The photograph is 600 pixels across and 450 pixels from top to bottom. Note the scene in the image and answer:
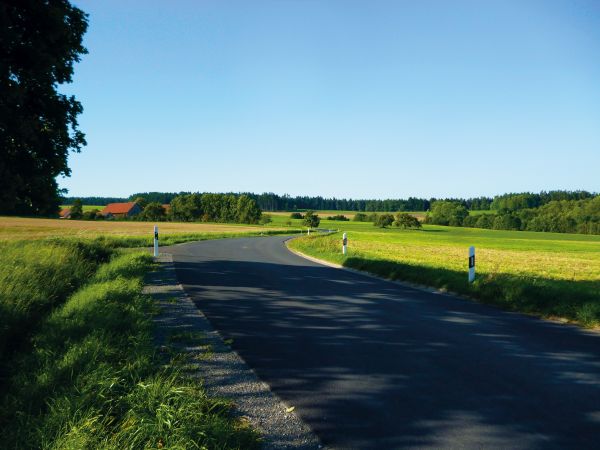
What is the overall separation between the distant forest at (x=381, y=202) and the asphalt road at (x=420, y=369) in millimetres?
119551

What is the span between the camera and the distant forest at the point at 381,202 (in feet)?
411

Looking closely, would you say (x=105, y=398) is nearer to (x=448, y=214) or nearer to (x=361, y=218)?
(x=448, y=214)

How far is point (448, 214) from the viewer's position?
371ft

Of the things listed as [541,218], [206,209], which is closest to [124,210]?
[206,209]

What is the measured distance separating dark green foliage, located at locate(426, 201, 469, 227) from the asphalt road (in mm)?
107220

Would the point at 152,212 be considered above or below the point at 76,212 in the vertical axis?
above

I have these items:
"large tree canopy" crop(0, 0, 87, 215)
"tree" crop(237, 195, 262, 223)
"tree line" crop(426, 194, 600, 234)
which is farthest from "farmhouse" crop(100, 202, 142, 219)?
"large tree canopy" crop(0, 0, 87, 215)

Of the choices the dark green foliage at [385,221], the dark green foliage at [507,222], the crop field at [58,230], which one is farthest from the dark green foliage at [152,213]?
the dark green foliage at [507,222]

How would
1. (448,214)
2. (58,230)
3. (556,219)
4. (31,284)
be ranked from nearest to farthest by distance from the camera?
(31,284), (58,230), (556,219), (448,214)

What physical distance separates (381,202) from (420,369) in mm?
158166

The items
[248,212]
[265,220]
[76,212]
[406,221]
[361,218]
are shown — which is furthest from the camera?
[361,218]

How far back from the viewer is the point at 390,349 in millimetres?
5305

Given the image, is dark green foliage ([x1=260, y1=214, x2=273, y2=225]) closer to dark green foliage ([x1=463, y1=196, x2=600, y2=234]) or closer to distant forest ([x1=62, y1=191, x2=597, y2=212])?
distant forest ([x1=62, y1=191, x2=597, y2=212])

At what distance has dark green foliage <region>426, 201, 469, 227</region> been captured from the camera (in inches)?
4313
